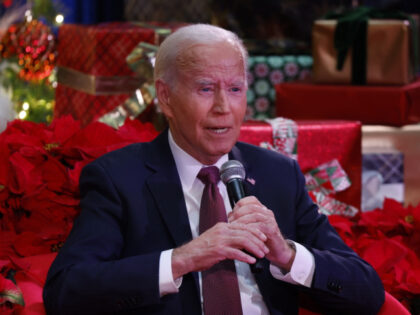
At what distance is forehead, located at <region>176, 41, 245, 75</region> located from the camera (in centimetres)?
166

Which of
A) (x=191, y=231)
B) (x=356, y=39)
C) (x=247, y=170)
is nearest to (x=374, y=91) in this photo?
(x=356, y=39)

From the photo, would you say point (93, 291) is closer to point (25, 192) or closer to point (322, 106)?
point (25, 192)

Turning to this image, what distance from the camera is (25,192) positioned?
1.94 m

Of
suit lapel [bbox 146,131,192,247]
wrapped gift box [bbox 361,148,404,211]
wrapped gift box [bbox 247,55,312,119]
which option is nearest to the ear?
suit lapel [bbox 146,131,192,247]

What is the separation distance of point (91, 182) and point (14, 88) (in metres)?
2.00

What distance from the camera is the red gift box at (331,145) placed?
100 inches

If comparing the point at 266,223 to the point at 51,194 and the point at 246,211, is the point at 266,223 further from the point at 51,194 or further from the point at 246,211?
the point at 51,194

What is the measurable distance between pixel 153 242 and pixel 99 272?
0.60ft

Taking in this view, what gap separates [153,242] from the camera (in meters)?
1.68

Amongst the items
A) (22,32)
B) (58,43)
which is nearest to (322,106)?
(58,43)

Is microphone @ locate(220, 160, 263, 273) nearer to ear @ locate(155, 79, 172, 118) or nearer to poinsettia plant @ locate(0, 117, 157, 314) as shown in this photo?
ear @ locate(155, 79, 172, 118)

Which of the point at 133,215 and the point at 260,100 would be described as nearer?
the point at 133,215

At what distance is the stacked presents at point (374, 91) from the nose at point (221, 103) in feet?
4.38

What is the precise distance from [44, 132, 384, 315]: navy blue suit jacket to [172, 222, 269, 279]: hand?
2.9 inches
